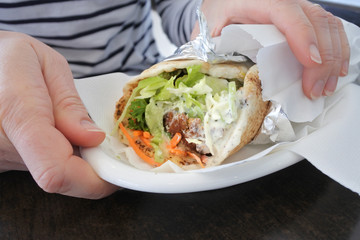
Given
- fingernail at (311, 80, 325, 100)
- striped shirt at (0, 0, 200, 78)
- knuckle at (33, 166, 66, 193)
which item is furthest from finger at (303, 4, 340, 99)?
→ striped shirt at (0, 0, 200, 78)

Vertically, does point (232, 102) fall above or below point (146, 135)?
above

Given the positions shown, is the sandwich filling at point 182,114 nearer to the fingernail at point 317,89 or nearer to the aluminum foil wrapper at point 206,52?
the aluminum foil wrapper at point 206,52

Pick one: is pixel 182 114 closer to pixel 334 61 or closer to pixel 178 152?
pixel 178 152

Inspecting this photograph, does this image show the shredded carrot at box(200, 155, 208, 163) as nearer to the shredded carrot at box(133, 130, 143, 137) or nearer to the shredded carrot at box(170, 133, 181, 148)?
the shredded carrot at box(170, 133, 181, 148)

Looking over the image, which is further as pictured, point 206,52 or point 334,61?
point 206,52

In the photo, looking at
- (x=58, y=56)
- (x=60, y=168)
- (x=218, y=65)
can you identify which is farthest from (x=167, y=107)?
(x=60, y=168)

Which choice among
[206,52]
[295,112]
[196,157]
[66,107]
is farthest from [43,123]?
[295,112]

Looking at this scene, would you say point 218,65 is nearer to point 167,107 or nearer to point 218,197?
point 167,107
